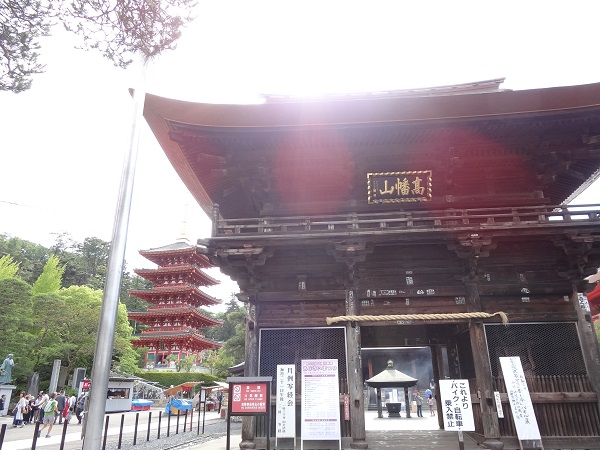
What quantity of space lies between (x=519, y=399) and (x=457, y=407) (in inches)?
50.5

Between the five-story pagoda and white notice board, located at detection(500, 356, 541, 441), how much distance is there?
A: 113 feet

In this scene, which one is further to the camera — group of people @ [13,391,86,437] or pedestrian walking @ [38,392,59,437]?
group of people @ [13,391,86,437]

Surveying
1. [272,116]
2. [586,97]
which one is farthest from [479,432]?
[272,116]

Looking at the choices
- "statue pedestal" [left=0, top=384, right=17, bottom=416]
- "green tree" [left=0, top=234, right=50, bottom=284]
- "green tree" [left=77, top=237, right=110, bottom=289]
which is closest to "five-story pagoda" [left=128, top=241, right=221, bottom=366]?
"statue pedestal" [left=0, top=384, right=17, bottom=416]

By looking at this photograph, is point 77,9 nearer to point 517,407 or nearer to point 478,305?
point 478,305

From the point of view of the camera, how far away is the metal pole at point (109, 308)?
16.8 feet

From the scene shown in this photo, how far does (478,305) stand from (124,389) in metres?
25.6

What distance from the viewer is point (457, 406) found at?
7.48 m

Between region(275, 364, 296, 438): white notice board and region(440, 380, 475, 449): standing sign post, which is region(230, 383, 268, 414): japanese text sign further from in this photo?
region(440, 380, 475, 449): standing sign post

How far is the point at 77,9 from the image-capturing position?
7430 millimetres

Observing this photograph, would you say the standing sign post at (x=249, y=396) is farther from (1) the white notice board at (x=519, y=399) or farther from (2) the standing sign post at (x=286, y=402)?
(1) the white notice board at (x=519, y=399)

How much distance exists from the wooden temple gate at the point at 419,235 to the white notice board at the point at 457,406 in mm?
788

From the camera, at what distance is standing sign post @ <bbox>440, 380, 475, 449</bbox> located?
24.2 ft

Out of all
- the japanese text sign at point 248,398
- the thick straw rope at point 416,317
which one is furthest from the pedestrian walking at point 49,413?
the thick straw rope at point 416,317
